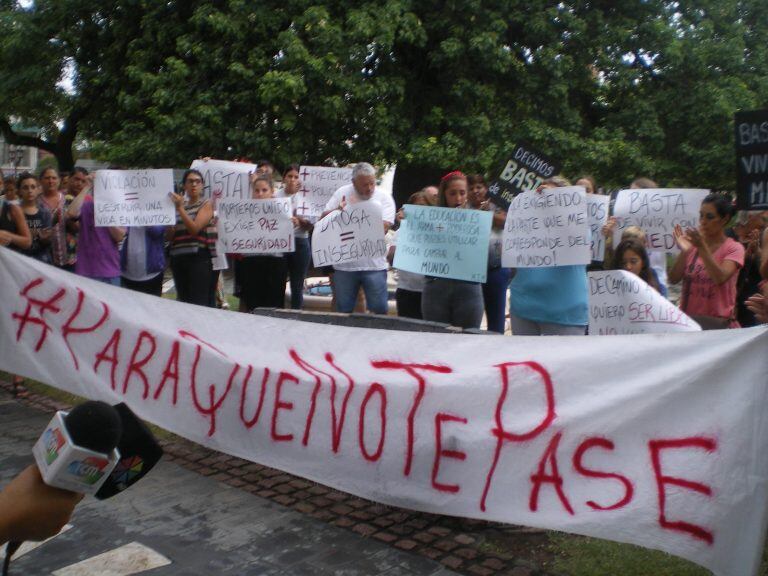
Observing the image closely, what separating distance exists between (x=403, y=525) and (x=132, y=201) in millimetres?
4000

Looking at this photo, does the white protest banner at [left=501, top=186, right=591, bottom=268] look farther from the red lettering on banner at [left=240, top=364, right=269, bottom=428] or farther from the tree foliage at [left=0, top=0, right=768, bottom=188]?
the tree foliage at [left=0, top=0, right=768, bottom=188]

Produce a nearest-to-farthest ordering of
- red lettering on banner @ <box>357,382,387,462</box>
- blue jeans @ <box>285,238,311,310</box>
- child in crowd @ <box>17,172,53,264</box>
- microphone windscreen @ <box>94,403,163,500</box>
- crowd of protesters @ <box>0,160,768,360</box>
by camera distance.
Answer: microphone windscreen @ <box>94,403,163,500</box>, red lettering on banner @ <box>357,382,387,462</box>, crowd of protesters @ <box>0,160,768,360</box>, child in crowd @ <box>17,172,53,264</box>, blue jeans @ <box>285,238,311,310</box>

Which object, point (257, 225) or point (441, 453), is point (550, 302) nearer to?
point (441, 453)

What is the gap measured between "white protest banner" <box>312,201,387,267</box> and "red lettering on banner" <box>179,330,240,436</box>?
1649 millimetres

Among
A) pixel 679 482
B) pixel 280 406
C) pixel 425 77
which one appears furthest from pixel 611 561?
pixel 425 77

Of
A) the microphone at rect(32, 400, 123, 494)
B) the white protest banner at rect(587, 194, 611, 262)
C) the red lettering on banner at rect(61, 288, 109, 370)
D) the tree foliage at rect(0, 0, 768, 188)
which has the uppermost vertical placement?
the tree foliage at rect(0, 0, 768, 188)

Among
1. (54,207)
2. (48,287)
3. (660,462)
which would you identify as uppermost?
(54,207)

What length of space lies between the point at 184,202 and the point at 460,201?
2.70 m

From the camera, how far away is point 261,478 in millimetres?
4891

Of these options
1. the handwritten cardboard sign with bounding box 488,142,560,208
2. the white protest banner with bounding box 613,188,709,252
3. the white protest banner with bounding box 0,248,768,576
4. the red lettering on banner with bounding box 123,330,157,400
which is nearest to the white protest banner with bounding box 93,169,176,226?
the white protest banner with bounding box 0,248,768,576

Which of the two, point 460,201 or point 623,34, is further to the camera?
point 623,34

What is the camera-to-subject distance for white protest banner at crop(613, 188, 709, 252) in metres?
5.78

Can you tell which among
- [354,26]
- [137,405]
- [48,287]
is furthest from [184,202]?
[354,26]

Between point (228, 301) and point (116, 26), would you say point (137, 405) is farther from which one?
point (116, 26)
